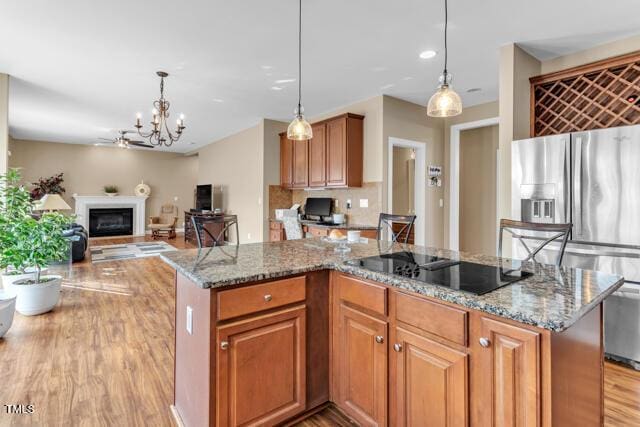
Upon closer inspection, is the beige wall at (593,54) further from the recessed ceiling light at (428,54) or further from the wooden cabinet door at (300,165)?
the wooden cabinet door at (300,165)

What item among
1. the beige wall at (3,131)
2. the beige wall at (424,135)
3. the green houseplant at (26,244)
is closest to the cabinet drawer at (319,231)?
the beige wall at (424,135)

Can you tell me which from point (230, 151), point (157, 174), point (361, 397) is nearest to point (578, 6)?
point (361, 397)

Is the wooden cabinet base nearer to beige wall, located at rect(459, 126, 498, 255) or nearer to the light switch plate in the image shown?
the light switch plate

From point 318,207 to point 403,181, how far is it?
70.0 inches

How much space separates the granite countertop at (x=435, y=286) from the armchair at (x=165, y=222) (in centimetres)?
802

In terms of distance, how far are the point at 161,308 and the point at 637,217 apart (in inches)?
174

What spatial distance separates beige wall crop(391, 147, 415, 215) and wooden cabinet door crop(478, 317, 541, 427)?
486cm

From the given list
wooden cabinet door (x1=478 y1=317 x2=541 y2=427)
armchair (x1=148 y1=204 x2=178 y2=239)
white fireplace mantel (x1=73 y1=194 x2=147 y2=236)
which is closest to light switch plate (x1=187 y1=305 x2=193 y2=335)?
wooden cabinet door (x1=478 y1=317 x2=541 y2=427)

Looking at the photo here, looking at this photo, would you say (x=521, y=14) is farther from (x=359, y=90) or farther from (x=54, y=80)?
(x=54, y=80)

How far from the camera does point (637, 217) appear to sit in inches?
95.0

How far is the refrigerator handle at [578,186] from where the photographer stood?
2.67 metres

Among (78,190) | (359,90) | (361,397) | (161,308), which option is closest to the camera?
(361,397)

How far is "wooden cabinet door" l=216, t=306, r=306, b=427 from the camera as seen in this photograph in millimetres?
1479

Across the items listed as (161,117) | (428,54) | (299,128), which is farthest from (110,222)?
(428,54)
